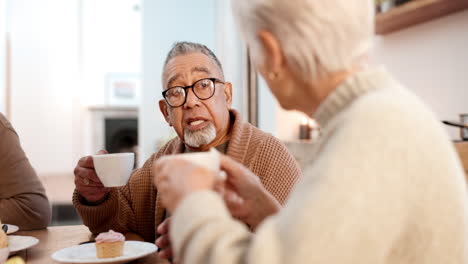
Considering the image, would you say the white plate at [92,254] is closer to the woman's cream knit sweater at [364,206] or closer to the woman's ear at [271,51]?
→ the woman's cream knit sweater at [364,206]

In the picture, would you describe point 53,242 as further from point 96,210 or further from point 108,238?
point 108,238

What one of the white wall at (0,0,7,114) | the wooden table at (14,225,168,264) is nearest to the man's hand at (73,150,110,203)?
the wooden table at (14,225,168,264)

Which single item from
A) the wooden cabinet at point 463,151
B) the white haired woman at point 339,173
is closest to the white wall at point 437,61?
the wooden cabinet at point 463,151

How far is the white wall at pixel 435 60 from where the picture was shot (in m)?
2.05

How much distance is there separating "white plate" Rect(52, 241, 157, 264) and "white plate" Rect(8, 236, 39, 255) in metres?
0.11

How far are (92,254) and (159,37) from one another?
5053mm

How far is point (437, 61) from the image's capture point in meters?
2.17

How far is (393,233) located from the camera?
0.54 metres

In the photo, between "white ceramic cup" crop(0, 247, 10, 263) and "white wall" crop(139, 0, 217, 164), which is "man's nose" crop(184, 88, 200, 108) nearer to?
"white ceramic cup" crop(0, 247, 10, 263)

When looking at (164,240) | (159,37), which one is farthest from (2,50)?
(164,240)

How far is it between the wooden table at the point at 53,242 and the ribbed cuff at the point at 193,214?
1.62 feet

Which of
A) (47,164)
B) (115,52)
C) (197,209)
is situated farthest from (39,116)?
(197,209)

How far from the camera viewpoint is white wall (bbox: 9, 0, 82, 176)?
737 cm

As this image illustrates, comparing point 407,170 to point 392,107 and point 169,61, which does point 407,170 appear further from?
point 169,61
